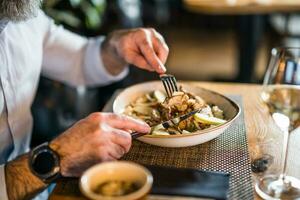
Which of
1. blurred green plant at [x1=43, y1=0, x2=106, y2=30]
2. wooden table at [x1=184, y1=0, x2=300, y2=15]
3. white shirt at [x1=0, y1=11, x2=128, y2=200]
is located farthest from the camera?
wooden table at [x1=184, y1=0, x2=300, y2=15]

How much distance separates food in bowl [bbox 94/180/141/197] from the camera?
0.66 m

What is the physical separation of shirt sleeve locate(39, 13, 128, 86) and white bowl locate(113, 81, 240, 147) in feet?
0.81

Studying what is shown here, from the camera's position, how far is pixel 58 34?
138 cm

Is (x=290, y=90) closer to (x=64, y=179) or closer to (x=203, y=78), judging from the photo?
(x=64, y=179)

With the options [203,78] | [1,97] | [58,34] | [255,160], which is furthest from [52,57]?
[203,78]

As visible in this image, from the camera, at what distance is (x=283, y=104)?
783 mm

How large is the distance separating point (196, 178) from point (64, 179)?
0.81 ft

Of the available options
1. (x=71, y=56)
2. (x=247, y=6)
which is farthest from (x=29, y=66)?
(x=247, y=6)

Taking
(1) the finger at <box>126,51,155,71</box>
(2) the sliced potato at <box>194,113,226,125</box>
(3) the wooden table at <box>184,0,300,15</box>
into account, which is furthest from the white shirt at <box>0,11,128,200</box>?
(3) the wooden table at <box>184,0,300,15</box>

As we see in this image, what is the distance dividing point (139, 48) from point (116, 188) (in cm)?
60

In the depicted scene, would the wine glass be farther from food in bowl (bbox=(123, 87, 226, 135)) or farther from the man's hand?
the man's hand

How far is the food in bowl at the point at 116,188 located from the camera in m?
0.66

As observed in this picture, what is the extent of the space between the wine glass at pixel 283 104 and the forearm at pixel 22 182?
0.42m

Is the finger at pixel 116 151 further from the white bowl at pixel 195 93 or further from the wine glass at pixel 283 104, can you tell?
the wine glass at pixel 283 104
